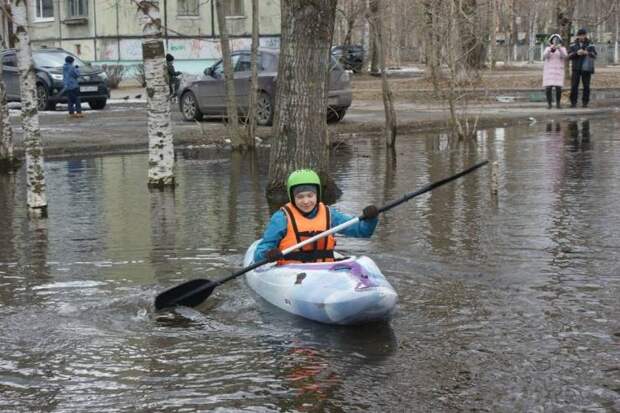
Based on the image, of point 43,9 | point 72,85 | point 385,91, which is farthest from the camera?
point 43,9

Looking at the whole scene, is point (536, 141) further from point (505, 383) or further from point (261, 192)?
point (505, 383)

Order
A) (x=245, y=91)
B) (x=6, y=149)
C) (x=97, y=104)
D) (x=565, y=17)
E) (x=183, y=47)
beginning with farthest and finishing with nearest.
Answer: (x=183, y=47), (x=565, y=17), (x=97, y=104), (x=245, y=91), (x=6, y=149)

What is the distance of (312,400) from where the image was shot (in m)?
6.21

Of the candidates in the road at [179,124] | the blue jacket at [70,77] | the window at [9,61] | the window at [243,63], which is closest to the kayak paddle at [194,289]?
the road at [179,124]

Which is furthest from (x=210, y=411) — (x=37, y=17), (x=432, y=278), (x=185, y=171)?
(x=37, y=17)

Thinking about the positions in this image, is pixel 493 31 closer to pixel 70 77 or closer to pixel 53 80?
pixel 70 77

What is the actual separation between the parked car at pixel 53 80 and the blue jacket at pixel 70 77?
204 cm

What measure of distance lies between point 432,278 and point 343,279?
1.72 m

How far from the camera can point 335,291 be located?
768 cm

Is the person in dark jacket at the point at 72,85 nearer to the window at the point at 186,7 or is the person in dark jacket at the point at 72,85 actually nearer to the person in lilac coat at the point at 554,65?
the person in lilac coat at the point at 554,65

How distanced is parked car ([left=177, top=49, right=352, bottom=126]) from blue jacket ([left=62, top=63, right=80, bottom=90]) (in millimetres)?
2522

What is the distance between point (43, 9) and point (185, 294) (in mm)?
43533

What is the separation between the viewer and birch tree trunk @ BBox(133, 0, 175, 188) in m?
13.7

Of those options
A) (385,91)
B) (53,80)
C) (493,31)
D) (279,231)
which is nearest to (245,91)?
(385,91)
